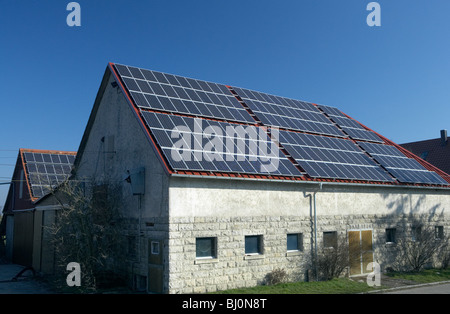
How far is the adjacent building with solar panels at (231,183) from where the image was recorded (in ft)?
46.5

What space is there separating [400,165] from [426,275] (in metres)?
5.94

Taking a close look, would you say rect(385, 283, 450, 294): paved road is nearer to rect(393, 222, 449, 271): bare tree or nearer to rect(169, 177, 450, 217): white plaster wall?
rect(393, 222, 449, 271): bare tree

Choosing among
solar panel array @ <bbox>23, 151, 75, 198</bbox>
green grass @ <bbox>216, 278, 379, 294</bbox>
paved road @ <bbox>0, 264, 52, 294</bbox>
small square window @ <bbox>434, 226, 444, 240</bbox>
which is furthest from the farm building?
solar panel array @ <bbox>23, 151, 75, 198</bbox>

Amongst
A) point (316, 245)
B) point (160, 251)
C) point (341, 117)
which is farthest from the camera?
point (341, 117)

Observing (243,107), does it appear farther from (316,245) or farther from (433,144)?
(433,144)

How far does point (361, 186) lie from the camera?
62.2 ft

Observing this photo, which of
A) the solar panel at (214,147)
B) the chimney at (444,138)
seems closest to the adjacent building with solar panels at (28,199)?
the solar panel at (214,147)

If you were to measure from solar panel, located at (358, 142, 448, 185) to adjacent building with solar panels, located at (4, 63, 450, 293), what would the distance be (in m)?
0.10

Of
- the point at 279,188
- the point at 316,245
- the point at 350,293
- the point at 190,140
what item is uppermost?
the point at 190,140

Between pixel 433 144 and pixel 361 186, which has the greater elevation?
pixel 433 144

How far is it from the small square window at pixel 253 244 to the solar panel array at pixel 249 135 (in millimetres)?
2536

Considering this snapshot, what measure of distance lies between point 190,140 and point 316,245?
6857 mm
